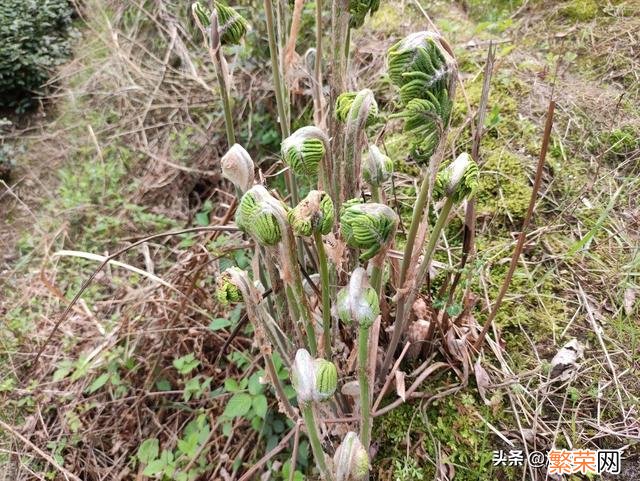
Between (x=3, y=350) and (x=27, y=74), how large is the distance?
2289 millimetres

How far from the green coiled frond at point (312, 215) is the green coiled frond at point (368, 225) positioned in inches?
1.0

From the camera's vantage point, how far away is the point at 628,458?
0.91 m

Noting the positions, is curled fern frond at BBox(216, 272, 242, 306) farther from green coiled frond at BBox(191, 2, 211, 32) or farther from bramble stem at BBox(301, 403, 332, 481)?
green coiled frond at BBox(191, 2, 211, 32)

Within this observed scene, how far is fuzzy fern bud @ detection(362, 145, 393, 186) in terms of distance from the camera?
74 cm

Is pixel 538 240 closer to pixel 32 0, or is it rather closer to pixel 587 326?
pixel 587 326

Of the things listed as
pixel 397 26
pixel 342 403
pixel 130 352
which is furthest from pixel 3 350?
pixel 397 26

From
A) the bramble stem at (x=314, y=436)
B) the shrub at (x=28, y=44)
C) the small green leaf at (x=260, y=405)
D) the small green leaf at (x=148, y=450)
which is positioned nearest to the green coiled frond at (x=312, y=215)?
the bramble stem at (x=314, y=436)

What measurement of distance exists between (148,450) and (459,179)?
1.11 m

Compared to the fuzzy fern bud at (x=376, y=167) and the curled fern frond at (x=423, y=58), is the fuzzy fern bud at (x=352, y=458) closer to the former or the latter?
the fuzzy fern bud at (x=376, y=167)

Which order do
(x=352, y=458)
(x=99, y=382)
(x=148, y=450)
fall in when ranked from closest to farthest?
(x=352, y=458)
(x=148, y=450)
(x=99, y=382)

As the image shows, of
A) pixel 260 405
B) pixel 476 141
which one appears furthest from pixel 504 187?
pixel 260 405

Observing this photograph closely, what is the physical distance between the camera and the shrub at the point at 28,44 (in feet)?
10.8

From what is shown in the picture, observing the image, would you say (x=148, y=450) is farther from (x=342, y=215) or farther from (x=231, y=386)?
(x=342, y=215)

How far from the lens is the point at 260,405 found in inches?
44.7
